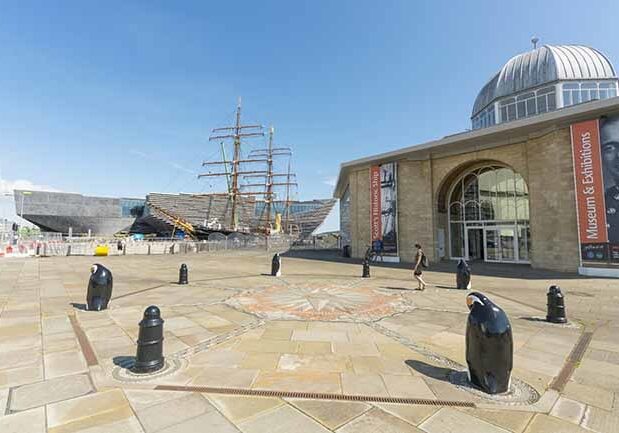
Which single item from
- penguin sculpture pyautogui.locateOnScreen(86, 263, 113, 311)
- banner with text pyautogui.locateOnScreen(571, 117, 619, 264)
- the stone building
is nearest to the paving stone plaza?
penguin sculpture pyautogui.locateOnScreen(86, 263, 113, 311)

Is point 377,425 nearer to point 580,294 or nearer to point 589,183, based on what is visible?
point 580,294

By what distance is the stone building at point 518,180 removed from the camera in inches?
551

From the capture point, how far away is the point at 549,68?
23.8 m

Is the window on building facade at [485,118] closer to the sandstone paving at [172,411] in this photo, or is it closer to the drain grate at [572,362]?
the drain grate at [572,362]

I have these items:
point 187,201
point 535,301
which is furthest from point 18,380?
point 187,201

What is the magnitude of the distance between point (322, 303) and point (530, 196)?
1485 centimetres

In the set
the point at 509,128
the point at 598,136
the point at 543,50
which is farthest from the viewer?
the point at 543,50

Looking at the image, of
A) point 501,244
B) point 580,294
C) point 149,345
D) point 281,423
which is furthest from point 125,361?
point 501,244

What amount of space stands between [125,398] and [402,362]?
3573 millimetres

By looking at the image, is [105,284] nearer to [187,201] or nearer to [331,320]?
[331,320]

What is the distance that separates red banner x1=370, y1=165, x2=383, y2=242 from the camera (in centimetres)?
2264

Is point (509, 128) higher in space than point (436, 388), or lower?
higher

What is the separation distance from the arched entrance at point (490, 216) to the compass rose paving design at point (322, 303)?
45.6ft

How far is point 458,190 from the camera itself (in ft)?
72.4
